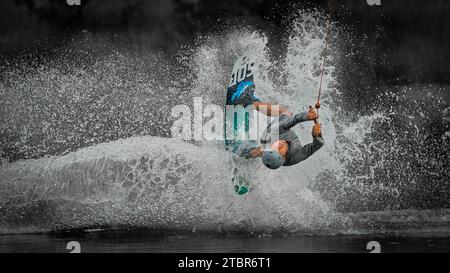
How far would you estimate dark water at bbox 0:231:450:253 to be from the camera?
356 inches

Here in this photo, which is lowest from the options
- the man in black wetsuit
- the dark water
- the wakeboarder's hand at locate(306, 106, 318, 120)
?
the dark water

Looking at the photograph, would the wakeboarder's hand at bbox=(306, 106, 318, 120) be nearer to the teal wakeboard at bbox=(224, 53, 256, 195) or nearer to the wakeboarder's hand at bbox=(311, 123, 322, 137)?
the wakeboarder's hand at bbox=(311, 123, 322, 137)

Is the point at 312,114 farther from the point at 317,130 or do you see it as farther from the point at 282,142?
the point at 282,142

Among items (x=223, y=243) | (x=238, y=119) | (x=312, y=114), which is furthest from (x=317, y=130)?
(x=223, y=243)

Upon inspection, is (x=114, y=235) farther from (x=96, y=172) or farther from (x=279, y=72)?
(x=279, y=72)

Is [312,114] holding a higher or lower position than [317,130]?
higher

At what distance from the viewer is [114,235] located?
11.2m

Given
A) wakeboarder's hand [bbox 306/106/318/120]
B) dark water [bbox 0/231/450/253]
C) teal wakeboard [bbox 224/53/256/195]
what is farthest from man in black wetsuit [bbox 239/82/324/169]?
dark water [bbox 0/231/450/253]

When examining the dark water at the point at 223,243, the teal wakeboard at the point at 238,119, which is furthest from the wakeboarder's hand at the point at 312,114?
the dark water at the point at 223,243

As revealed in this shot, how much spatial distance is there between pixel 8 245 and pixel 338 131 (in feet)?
26.1

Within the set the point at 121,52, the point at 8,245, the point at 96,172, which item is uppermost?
the point at 121,52

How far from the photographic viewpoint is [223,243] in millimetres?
9758

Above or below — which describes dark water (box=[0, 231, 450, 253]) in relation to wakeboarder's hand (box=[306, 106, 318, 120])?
below

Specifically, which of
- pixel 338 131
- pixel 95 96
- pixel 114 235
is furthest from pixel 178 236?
pixel 95 96
